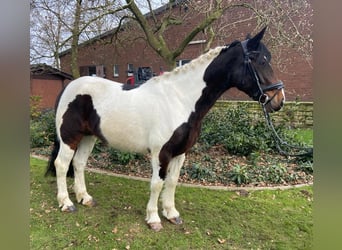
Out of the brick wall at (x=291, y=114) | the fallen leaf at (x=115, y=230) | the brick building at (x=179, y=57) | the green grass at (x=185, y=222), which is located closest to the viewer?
the green grass at (x=185, y=222)

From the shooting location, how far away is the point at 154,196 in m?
2.91

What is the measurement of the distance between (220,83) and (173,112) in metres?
0.56

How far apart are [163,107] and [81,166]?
1437mm

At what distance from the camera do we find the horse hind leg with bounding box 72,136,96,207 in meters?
3.42

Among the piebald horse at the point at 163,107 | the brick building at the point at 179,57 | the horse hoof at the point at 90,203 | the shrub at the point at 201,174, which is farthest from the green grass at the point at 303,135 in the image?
the horse hoof at the point at 90,203

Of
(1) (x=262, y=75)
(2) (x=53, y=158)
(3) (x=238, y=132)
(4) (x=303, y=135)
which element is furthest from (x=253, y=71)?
(4) (x=303, y=135)

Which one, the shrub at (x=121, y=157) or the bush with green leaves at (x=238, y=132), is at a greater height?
the bush with green leaves at (x=238, y=132)

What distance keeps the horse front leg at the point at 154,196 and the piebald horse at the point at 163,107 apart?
10mm

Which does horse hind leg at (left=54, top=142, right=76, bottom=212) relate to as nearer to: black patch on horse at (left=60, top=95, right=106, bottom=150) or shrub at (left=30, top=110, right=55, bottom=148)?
black patch on horse at (left=60, top=95, right=106, bottom=150)

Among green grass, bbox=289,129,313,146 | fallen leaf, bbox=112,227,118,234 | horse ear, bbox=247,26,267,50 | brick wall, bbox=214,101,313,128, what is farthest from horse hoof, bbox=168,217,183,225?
brick wall, bbox=214,101,313,128

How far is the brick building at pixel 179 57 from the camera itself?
7656 mm

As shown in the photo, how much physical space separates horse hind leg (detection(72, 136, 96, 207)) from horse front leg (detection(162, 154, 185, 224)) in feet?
3.34

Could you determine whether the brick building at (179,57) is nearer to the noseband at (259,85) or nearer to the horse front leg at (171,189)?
the noseband at (259,85)

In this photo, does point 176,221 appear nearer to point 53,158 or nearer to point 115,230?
point 115,230
